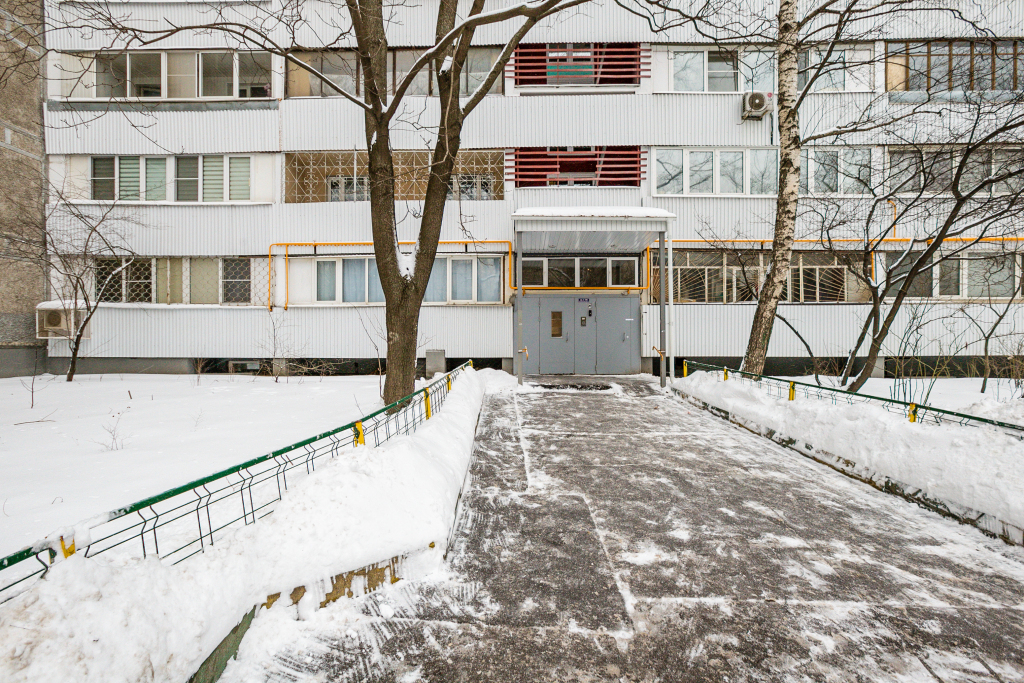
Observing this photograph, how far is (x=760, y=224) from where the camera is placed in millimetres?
13102

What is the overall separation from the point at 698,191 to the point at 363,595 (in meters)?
13.5

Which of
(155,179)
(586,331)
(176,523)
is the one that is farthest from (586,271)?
(155,179)

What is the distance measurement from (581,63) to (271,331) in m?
11.7

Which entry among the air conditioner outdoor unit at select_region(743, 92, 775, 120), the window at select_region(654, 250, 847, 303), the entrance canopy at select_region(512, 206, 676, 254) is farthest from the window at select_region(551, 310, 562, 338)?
the air conditioner outdoor unit at select_region(743, 92, 775, 120)

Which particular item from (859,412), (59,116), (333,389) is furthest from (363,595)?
(59,116)

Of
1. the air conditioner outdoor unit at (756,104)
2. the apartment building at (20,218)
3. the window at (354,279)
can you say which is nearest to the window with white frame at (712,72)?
the air conditioner outdoor unit at (756,104)

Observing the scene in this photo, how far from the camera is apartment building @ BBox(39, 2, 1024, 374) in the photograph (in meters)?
13.1

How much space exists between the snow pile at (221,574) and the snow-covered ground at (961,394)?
21.5 ft

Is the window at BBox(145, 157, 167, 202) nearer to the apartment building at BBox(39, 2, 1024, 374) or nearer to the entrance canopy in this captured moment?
the apartment building at BBox(39, 2, 1024, 374)

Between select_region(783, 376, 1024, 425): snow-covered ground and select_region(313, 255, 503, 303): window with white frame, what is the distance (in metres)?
8.80

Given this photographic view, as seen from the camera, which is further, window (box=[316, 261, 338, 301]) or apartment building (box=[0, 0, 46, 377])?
window (box=[316, 261, 338, 301])

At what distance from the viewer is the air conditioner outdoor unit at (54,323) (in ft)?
41.7

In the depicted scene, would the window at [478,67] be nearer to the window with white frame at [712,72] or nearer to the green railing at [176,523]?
the window with white frame at [712,72]

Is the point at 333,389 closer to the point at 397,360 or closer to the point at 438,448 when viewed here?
the point at 397,360
